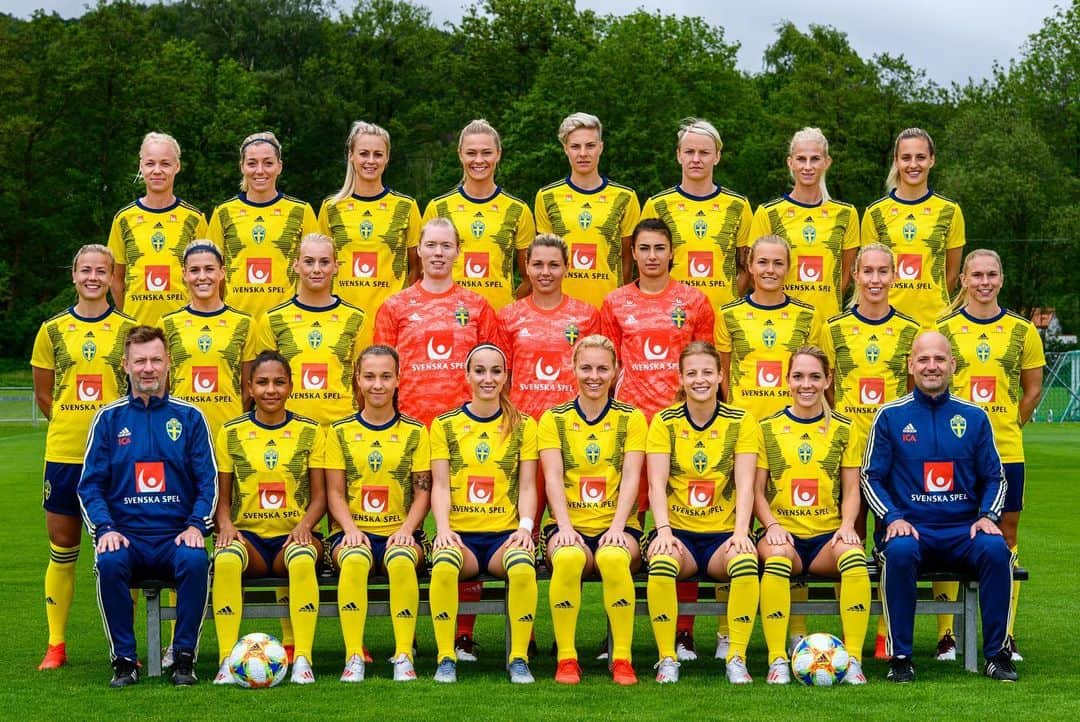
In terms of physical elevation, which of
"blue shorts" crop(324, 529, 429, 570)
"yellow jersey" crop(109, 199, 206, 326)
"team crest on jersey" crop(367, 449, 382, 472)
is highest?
"yellow jersey" crop(109, 199, 206, 326)

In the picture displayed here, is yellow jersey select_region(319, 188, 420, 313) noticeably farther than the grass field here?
Yes

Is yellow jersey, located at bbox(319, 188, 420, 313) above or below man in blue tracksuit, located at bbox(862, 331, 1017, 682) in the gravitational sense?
above

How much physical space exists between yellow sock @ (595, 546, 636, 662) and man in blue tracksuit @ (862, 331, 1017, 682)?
1.21 m

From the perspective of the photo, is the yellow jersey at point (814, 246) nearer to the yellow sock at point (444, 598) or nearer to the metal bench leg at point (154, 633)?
the yellow sock at point (444, 598)

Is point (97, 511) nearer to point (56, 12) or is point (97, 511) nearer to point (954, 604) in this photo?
point (954, 604)

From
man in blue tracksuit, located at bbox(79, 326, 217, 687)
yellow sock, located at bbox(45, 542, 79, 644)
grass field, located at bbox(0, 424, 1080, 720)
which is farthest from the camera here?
yellow sock, located at bbox(45, 542, 79, 644)

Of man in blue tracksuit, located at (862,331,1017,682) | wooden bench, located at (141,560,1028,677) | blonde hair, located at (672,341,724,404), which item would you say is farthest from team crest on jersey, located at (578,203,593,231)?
wooden bench, located at (141,560,1028,677)

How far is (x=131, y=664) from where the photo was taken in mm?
6711

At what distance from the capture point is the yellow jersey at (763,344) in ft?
25.2

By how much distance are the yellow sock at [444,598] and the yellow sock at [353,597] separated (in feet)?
1.09

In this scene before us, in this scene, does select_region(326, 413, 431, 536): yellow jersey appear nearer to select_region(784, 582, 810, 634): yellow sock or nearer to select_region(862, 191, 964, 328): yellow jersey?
select_region(784, 582, 810, 634): yellow sock

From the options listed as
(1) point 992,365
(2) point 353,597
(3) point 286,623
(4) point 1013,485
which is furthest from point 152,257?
(4) point 1013,485

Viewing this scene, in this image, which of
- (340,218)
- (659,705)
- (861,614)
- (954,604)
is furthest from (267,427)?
(954,604)

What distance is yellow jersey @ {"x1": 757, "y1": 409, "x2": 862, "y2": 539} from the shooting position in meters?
7.12
